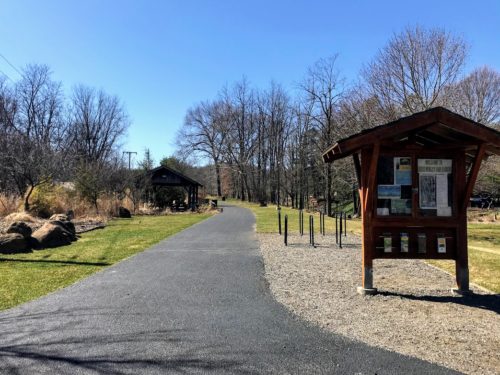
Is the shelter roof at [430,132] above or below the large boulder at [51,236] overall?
above

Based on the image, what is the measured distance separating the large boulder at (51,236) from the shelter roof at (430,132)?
33.3 feet

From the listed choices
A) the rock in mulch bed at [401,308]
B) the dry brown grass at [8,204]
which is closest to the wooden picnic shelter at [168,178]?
the dry brown grass at [8,204]

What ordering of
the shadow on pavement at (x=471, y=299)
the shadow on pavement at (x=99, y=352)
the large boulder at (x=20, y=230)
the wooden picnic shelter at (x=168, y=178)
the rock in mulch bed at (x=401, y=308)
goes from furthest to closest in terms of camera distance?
the wooden picnic shelter at (x=168, y=178)
the large boulder at (x=20, y=230)
the shadow on pavement at (x=471, y=299)
the rock in mulch bed at (x=401, y=308)
the shadow on pavement at (x=99, y=352)

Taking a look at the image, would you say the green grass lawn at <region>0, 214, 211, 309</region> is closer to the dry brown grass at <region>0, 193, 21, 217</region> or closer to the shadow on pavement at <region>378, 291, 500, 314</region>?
the shadow on pavement at <region>378, 291, 500, 314</region>

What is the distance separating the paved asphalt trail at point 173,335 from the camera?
13.8 ft

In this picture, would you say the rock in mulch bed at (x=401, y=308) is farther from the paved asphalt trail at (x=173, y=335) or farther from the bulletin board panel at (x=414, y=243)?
the bulletin board panel at (x=414, y=243)

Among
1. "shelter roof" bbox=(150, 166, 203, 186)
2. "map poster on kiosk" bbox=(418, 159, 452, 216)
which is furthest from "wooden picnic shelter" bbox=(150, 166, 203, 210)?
"map poster on kiosk" bbox=(418, 159, 452, 216)

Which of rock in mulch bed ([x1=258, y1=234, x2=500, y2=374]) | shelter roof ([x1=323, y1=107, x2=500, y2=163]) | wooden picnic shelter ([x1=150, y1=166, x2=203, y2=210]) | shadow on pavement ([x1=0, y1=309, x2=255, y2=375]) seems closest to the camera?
shadow on pavement ([x1=0, y1=309, x2=255, y2=375])

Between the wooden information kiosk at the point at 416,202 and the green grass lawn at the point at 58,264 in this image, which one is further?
the green grass lawn at the point at 58,264

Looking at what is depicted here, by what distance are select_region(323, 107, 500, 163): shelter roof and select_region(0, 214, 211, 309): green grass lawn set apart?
5.62 m

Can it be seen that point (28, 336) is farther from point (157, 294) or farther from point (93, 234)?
point (93, 234)

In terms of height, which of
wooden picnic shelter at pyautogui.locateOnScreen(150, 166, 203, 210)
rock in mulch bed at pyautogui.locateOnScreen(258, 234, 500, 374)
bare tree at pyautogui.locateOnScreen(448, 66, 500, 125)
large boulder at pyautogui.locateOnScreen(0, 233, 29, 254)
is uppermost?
bare tree at pyautogui.locateOnScreen(448, 66, 500, 125)

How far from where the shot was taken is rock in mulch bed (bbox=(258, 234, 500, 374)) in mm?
4715

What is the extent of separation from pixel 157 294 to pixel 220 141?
69749 mm
